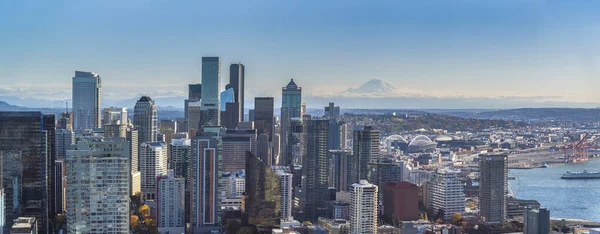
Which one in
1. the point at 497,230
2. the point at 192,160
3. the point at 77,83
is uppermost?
the point at 77,83

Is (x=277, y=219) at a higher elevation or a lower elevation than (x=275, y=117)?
lower

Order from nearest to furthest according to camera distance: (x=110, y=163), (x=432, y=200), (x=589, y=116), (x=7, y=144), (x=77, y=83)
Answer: (x=110, y=163), (x=7, y=144), (x=432, y=200), (x=589, y=116), (x=77, y=83)

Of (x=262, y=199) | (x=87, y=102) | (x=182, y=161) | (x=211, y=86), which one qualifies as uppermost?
(x=211, y=86)

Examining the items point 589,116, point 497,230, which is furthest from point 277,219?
point 589,116

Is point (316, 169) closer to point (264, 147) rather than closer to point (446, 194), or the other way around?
point (446, 194)

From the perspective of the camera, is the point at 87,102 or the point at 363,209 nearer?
the point at 363,209

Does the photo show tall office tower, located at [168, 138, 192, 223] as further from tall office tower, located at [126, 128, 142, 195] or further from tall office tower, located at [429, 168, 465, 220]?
tall office tower, located at [429, 168, 465, 220]

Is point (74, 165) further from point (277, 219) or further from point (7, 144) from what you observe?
point (277, 219)

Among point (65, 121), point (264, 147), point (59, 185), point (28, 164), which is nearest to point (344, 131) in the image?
point (264, 147)
